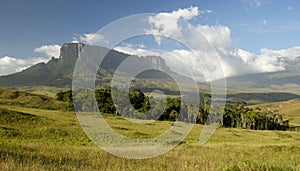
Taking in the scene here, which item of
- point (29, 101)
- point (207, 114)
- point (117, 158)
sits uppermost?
point (29, 101)

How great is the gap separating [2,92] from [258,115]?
106 meters

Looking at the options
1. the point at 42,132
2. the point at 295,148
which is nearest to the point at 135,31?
the point at 295,148

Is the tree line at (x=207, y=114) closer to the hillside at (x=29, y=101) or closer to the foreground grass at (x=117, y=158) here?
the hillside at (x=29, y=101)

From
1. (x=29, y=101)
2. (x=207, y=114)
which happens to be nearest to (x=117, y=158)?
(x=207, y=114)

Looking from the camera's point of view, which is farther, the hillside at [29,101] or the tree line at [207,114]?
the hillside at [29,101]

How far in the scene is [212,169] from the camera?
1039 cm

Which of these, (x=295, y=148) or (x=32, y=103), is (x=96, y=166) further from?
(x=32, y=103)

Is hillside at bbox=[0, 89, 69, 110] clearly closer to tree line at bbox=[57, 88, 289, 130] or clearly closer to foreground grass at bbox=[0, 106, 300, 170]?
tree line at bbox=[57, 88, 289, 130]

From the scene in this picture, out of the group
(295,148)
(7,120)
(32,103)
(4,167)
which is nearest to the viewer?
(4,167)

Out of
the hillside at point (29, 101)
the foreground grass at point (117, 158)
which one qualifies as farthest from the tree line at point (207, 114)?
the foreground grass at point (117, 158)

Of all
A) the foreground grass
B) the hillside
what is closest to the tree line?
the hillside

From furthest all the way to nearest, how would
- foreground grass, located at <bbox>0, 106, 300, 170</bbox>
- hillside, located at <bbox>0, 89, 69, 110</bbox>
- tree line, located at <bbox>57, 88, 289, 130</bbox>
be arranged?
hillside, located at <bbox>0, 89, 69, 110</bbox>, tree line, located at <bbox>57, 88, 289, 130</bbox>, foreground grass, located at <bbox>0, 106, 300, 170</bbox>

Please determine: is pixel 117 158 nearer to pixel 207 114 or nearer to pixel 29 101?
pixel 207 114

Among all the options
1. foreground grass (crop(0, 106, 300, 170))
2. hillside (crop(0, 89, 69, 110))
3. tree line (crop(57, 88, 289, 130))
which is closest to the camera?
foreground grass (crop(0, 106, 300, 170))
